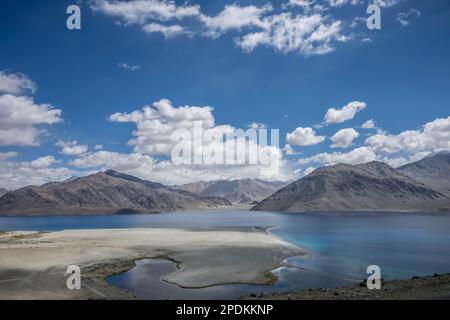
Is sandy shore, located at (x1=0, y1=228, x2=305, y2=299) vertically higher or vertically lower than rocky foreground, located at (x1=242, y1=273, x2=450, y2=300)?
lower

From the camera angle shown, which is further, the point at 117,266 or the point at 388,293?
the point at 117,266

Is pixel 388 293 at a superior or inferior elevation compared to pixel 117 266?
superior

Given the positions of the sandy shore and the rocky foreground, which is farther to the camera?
the sandy shore

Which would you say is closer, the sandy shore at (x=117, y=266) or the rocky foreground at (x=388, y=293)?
the rocky foreground at (x=388, y=293)

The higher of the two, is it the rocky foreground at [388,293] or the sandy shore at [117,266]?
the rocky foreground at [388,293]
